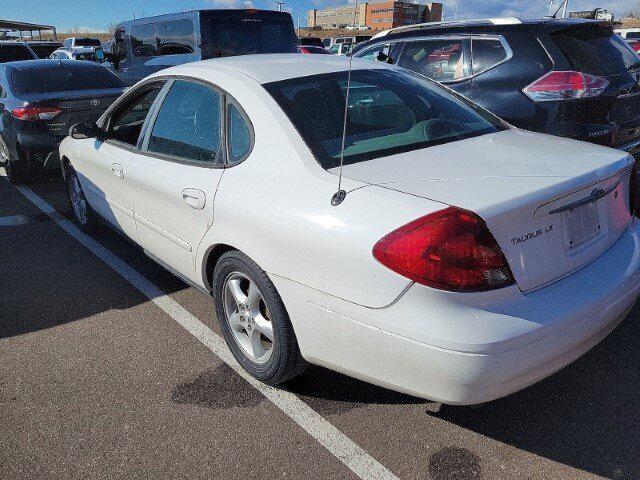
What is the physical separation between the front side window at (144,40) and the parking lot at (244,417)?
770 cm

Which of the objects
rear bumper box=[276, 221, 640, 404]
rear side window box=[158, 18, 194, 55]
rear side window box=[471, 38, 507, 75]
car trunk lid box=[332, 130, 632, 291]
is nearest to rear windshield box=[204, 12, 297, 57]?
rear side window box=[158, 18, 194, 55]

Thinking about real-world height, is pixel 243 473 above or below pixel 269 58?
below

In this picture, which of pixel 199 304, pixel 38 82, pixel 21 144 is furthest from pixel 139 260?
pixel 38 82

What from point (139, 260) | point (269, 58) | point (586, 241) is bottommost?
point (139, 260)

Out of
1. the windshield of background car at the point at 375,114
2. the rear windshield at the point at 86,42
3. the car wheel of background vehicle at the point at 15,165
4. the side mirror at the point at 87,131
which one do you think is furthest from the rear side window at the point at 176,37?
the rear windshield at the point at 86,42

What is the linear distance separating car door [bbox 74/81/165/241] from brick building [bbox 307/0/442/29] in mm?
40415

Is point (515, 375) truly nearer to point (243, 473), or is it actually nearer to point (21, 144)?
point (243, 473)

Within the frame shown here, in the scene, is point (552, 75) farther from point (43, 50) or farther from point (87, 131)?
point (43, 50)

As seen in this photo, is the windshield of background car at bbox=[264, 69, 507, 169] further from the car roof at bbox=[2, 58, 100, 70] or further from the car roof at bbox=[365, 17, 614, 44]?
the car roof at bbox=[2, 58, 100, 70]

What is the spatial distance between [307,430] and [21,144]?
5588 mm

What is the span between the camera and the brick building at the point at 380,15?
2067 inches

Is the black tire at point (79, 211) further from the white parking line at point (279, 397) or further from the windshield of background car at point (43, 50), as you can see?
the windshield of background car at point (43, 50)

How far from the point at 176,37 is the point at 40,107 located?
3424 millimetres

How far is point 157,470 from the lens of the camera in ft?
7.40
